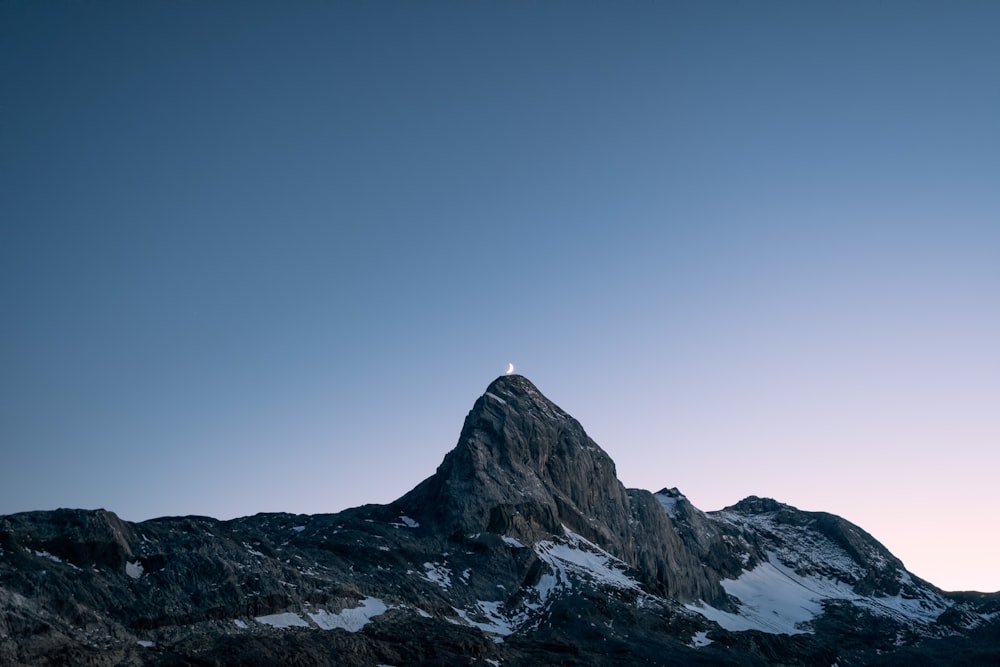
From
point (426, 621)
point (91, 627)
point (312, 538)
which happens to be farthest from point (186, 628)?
point (312, 538)

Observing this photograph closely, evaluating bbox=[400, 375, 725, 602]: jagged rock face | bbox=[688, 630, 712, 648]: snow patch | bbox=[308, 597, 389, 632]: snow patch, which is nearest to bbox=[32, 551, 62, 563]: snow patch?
bbox=[308, 597, 389, 632]: snow patch

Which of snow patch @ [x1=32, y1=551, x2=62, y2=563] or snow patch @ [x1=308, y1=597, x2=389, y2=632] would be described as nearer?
snow patch @ [x1=32, y1=551, x2=62, y2=563]

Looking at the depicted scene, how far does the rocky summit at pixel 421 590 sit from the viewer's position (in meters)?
96.9

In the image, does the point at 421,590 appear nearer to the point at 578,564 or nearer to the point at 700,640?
the point at 578,564

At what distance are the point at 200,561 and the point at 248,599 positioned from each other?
8595mm

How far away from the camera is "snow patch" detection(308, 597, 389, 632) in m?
112

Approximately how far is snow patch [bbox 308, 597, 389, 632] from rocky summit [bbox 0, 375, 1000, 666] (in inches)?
14.5

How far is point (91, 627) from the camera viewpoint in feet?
306

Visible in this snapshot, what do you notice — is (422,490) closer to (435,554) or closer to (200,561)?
(435,554)

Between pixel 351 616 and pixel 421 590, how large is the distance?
20.6 m

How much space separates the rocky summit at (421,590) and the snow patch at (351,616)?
1.20ft

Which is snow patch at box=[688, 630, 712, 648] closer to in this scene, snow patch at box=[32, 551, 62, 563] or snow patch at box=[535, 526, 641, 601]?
snow patch at box=[535, 526, 641, 601]

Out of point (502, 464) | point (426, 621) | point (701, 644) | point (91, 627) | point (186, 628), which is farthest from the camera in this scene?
point (502, 464)

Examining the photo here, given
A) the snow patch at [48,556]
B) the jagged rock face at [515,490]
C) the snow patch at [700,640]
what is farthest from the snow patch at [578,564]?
the snow patch at [48,556]
